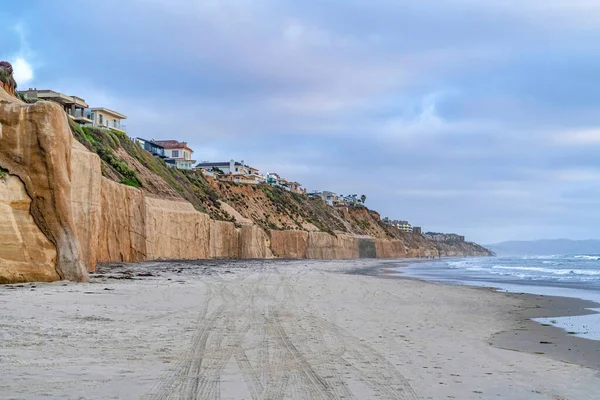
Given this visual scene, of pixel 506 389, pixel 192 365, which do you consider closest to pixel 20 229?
pixel 192 365

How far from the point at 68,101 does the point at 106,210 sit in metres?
41.7

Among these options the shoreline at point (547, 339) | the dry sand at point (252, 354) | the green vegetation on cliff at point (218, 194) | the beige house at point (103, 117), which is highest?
the beige house at point (103, 117)

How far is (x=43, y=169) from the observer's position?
16.9m

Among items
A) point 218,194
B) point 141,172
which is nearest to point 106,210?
point 141,172

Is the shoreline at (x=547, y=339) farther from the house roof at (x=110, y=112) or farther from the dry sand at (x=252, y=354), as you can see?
the house roof at (x=110, y=112)

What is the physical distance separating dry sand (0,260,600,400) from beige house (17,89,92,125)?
193ft

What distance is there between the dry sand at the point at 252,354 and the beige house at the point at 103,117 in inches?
2485

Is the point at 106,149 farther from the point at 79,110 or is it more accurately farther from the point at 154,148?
the point at 154,148

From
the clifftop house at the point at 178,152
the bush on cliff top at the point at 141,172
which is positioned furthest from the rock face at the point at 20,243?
the clifftop house at the point at 178,152

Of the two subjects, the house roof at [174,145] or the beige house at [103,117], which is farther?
the house roof at [174,145]

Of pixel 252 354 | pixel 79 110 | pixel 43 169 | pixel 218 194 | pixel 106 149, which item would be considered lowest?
pixel 252 354

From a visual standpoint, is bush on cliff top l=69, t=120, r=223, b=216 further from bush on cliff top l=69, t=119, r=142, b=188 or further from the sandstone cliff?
the sandstone cliff

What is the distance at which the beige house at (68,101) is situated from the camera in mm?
66938

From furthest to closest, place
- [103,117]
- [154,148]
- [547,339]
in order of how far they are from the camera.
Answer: [154,148]
[103,117]
[547,339]
